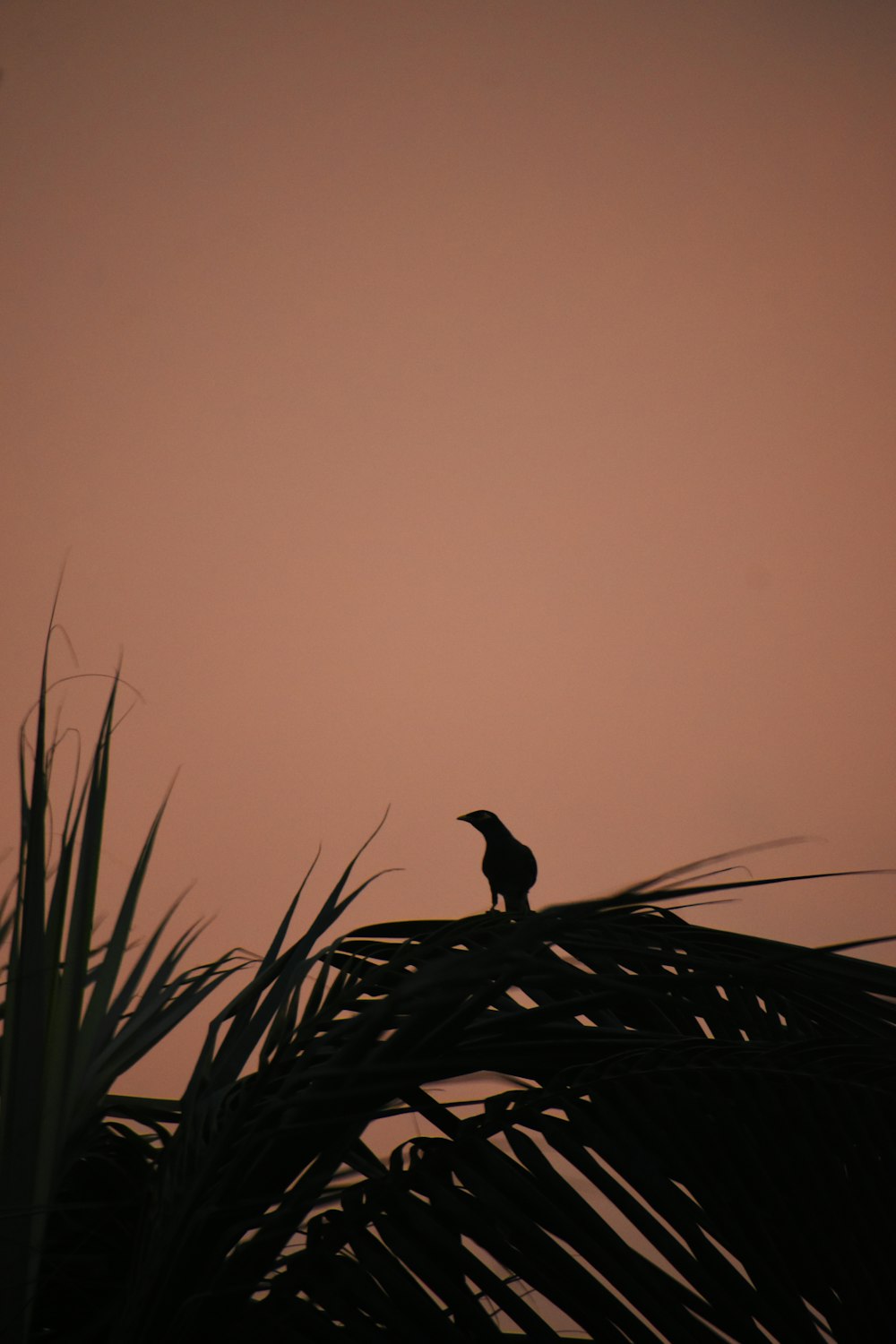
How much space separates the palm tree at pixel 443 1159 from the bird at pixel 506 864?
464 millimetres

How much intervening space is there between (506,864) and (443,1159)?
1.90ft

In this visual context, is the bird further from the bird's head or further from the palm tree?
the palm tree

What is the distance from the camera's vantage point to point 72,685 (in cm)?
280

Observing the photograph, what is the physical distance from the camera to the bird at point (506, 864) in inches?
39.0

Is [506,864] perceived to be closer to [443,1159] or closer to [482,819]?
[482,819]

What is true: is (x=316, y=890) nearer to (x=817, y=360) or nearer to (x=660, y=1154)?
(x=817, y=360)

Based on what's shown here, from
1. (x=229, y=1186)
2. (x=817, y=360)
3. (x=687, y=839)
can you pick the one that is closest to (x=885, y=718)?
(x=687, y=839)

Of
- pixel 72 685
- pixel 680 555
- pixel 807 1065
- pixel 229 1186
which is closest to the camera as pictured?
pixel 229 1186

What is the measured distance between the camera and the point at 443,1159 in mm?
414

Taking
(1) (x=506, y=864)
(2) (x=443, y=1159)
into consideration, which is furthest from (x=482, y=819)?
(2) (x=443, y=1159)

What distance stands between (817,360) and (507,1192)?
Answer: 314 centimetres

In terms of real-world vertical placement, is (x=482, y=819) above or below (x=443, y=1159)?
above

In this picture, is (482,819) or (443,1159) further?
(482,819)

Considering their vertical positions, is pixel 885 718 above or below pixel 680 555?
below
